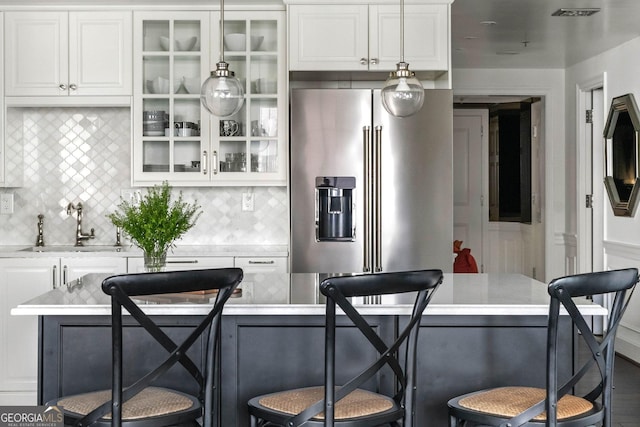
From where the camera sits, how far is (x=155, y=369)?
2.18 metres

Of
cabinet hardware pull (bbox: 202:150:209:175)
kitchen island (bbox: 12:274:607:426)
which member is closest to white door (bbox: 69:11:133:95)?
cabinet hardware pull (bbox: 202:150:209:175)

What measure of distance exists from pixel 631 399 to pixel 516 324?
2264 mm

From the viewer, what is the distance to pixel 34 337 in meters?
4.60

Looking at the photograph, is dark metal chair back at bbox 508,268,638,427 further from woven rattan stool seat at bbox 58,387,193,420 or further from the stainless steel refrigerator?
the stainless steel refrigerator

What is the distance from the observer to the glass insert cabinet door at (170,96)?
4.92 metres

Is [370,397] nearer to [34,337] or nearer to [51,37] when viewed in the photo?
[34,337]

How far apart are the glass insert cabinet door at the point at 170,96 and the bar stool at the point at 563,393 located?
301 cm

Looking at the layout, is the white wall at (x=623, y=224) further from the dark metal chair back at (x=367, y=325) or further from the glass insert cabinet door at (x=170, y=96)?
the dark metal chair back at (x=367, y=325)

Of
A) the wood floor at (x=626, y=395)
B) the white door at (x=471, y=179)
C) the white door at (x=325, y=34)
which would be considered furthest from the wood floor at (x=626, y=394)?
the white door at (x=471, y=179)

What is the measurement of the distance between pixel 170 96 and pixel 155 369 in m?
3.06

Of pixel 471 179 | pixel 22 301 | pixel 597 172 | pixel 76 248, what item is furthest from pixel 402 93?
pixel 471 179

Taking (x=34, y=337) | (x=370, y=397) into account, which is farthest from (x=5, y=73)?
(x=370, y=397)

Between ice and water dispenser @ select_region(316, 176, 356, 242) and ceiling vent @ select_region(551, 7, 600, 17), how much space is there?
5.77 ft

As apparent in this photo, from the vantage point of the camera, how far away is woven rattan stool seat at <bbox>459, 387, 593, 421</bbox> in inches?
88.5
